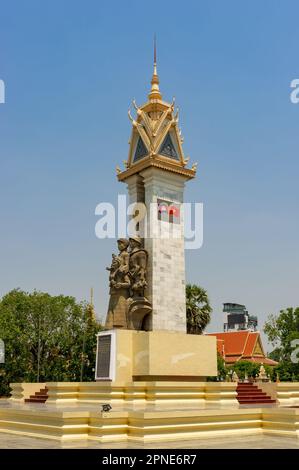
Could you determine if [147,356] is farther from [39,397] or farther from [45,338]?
[45,338]

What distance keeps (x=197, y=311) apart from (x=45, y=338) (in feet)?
48.3

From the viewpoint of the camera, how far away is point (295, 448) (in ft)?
39.8

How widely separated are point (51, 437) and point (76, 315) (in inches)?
1182

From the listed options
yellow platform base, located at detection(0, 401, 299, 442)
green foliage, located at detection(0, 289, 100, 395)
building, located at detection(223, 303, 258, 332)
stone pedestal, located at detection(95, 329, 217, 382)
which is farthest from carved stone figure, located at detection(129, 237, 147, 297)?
building, located at detection(223, 303, 258, 332)

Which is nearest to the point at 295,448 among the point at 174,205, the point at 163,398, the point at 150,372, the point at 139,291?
the point at 163,398

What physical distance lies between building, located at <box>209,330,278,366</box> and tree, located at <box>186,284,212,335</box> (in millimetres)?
36000

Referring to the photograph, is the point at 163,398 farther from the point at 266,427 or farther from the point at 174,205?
the point at 174,205

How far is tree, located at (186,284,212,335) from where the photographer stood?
104 feet

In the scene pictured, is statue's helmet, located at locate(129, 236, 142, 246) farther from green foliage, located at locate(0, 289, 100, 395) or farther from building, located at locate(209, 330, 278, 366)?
building, located at locate(209, 330, 278, 366)

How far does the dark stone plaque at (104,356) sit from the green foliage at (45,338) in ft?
65.1

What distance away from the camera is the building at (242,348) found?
222 ft

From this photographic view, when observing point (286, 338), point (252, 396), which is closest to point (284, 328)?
point (286, 338)

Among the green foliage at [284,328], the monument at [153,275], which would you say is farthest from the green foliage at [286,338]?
the monument at [153,275]
